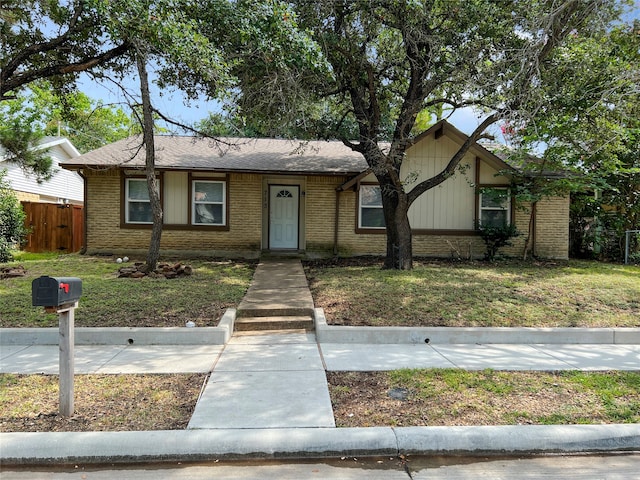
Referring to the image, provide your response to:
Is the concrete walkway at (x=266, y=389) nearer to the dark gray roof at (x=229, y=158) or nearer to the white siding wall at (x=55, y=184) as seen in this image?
the dark gray roof at (x=229, y=158)

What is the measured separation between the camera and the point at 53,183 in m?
22.4

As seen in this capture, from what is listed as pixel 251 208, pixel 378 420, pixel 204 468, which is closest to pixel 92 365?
pixel 204 468

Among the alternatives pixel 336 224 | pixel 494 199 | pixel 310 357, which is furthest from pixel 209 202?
pixel 310 357

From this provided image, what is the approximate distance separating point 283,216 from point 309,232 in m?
1.36

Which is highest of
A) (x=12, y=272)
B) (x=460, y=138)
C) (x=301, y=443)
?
(x=460, y=138)

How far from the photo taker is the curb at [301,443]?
3.17m

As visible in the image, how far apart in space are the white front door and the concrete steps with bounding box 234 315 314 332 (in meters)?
7.73

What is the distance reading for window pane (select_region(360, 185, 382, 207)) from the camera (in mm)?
13703

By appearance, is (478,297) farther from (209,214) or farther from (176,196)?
(176,196)

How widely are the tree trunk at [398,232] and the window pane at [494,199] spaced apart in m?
4.00

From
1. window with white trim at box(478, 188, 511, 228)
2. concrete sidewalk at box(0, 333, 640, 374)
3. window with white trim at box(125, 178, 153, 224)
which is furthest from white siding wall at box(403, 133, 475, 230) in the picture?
window with white trim at box(125, 178, 153, 224)

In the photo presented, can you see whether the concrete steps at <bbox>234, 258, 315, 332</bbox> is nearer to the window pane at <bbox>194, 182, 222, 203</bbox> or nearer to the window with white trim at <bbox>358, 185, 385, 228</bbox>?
the window with white trim at <bbox>358, 185, 385, 228</bbox>

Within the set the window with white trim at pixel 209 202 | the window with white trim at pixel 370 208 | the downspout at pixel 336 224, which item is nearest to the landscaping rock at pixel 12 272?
the window with white trim at pixel 209 202

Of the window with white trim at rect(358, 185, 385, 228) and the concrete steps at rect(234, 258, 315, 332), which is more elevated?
the window with white trim at rect(358, 185, 385, 228)
